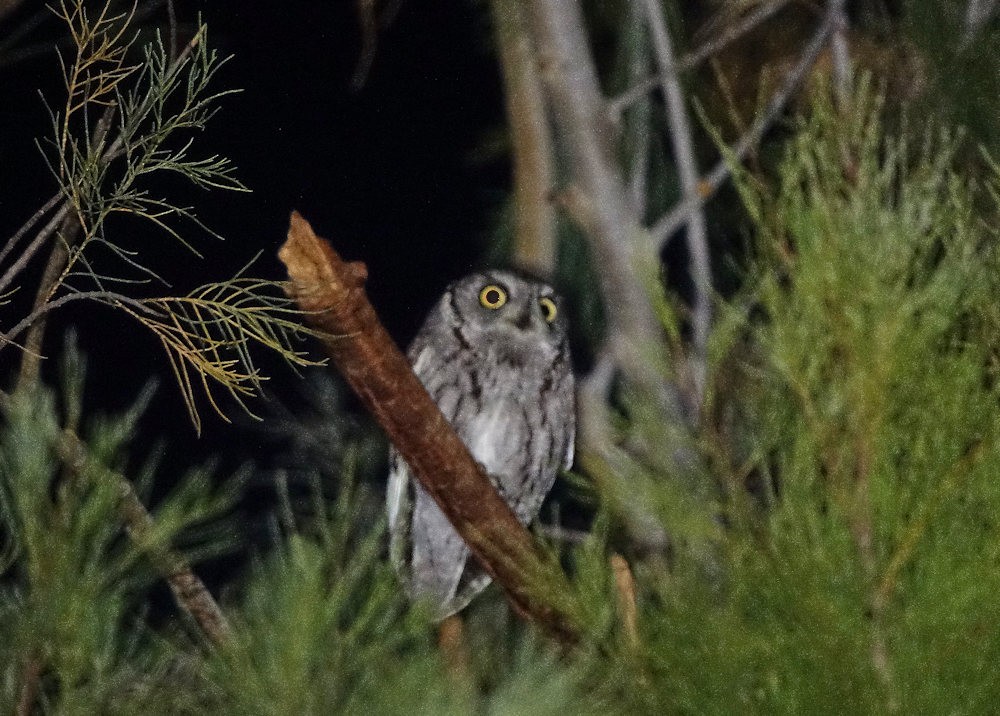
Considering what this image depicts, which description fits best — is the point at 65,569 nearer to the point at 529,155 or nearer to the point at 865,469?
the point at 865,469

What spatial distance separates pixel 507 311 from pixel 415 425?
0.84 meters

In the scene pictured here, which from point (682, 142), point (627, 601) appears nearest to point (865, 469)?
point (627, 601)

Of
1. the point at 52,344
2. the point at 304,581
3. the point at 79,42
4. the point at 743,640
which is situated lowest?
the point at 743,640

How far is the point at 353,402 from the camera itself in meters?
1.94

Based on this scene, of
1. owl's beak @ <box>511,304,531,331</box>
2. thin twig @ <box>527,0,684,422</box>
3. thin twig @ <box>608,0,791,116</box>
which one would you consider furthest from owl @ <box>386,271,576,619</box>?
thin twig @ <box>608,0,791,116</box>

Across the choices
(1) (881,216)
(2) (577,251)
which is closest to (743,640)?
(1) (881,216)

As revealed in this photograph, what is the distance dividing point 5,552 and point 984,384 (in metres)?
0.65

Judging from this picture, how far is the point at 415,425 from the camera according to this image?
928mm

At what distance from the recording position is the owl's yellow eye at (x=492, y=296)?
1.76m

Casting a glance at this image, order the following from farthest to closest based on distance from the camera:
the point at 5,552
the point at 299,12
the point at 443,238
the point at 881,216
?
the point at 443,238
the point at 299,12
the point at 5,552
the point at 881,216

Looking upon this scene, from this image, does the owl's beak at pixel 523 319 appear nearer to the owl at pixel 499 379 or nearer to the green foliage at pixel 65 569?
the owl at pixel 499 379

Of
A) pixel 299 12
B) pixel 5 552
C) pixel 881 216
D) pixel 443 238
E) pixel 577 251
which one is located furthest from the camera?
pixel 577 251

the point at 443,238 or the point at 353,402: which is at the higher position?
the point at 443,238

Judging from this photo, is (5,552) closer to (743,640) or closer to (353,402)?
(743,640)
